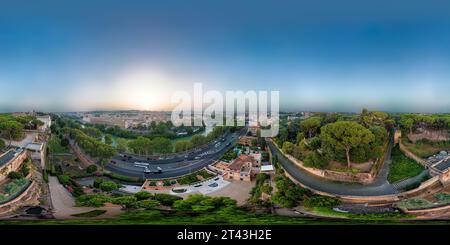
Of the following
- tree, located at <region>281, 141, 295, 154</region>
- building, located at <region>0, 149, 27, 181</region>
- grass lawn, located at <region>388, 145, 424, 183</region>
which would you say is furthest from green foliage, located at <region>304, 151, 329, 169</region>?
building, located at <region>0, 149, 27, 181</region>

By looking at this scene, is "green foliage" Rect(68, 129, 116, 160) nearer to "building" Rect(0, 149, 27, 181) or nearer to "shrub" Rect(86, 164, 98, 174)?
"shrub" Rect(86, 164, 98, 174)

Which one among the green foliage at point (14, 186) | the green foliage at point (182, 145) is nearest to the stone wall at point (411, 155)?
the green foliage at point (182, 145)

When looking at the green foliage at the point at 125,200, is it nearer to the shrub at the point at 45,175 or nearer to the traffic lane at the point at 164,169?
the traffic lane at the point at 164,169

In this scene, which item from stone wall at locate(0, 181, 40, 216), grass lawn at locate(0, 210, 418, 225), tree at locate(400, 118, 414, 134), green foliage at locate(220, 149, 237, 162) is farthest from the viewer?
tree at locate(400, 118, 414, 134)

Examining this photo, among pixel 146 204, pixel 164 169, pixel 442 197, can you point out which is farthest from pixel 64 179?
pixel 442 197
